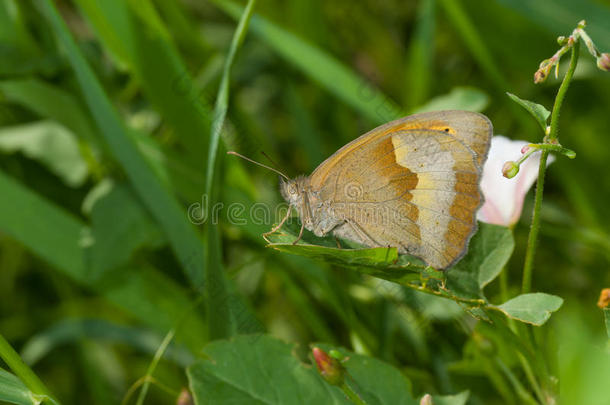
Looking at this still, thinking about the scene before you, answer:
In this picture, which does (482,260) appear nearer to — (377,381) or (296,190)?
(377,381)

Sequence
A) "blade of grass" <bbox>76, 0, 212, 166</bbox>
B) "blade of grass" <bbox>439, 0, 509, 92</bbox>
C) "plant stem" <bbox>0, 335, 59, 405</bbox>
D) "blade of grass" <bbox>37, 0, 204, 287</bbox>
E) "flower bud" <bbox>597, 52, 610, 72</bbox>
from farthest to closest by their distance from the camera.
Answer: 1. "blade of grass" <bbox>439, 0, 509, 92</bbox>
2. "blade of grass" <bbox>76, 0, 212, 166</bbox>
3. "blade of grass" <bbox>37, 0, 204, 287</bbox>
4. "plant stem" <bbox>0, 335, 59, 405</bbox>
5. "flower bud" <bbox>597, 52, 610, 72</bbox>

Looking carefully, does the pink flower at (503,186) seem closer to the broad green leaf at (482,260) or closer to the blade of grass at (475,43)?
the broad green leaf at (482,260)

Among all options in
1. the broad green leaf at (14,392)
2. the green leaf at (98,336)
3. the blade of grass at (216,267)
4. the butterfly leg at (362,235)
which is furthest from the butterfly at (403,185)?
the green leaf at (98,336)

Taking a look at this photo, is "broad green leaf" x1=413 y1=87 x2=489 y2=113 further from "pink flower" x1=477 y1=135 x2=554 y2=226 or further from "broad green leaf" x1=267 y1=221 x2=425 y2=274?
"broad green leaf" x1=267 y1=221 x2=425 y2=274

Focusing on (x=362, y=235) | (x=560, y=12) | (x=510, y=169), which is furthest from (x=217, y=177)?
(x=560, y=12)

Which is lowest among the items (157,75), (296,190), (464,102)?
(296,190)

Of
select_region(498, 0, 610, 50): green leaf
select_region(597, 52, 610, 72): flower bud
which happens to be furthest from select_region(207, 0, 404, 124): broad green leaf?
select_region(597, 52, 610, 72): flower bud
